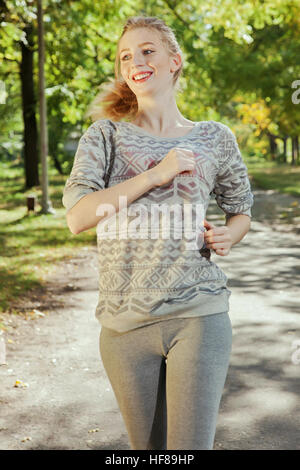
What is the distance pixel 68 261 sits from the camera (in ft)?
35.7

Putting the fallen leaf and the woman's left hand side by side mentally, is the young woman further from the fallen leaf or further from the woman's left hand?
the fallen leaf

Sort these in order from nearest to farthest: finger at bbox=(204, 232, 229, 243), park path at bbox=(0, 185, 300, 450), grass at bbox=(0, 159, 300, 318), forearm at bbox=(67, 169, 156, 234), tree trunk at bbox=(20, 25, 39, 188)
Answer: forearm at bbox=(67, 169, 156, 234) < finger at bbox=(204, 232, 229, 243) < park path at bbox=(0, 185, 300, 450) < grass at bbox=(0, 159, 300, 318) < tree trunk at bbox=(20, 25, 39, 188)

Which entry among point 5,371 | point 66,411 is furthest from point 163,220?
point 5,371

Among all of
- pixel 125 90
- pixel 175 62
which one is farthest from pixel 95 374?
pixel 175 62

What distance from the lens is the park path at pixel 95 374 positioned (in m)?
4.19

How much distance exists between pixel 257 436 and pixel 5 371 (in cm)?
238

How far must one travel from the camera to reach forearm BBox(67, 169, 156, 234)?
2004 mm

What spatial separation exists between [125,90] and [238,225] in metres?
0.63

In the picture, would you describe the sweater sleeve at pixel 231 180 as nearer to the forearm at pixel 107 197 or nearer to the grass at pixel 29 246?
the forearm at pixel 107 197

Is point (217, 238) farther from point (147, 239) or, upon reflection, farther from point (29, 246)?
point (29, 246)

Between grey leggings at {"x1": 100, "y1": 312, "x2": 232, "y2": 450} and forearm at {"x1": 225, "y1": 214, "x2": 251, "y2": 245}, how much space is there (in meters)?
0.34

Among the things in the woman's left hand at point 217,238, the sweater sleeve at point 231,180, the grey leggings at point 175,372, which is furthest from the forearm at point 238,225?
the grey leggings at point 175,372

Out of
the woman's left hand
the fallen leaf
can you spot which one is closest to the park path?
the fallen leaf

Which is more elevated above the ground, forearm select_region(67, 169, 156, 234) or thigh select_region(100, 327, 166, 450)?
forearm select_region(67, 169, 156, 234)
